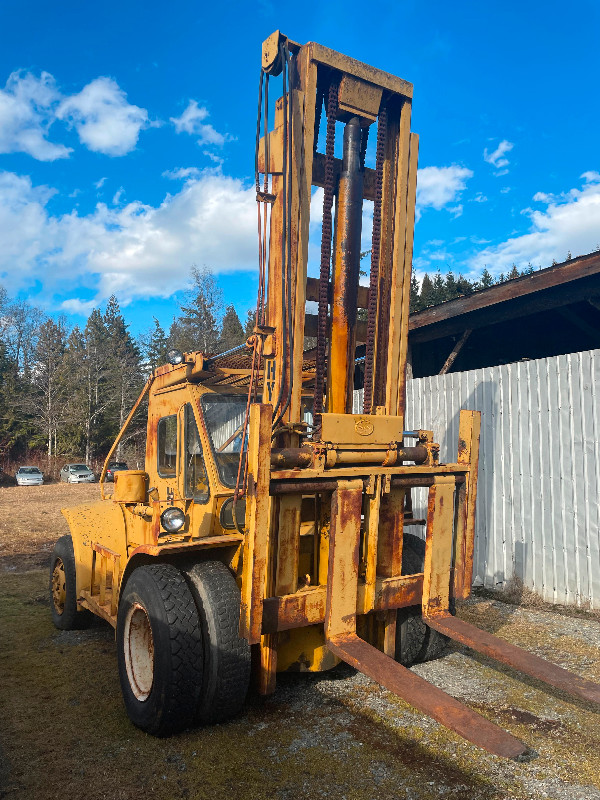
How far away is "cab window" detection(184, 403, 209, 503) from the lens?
15.1 ft

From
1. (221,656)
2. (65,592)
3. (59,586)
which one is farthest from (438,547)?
(59,586)

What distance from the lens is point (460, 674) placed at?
504 cm

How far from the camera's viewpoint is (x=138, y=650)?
439cm

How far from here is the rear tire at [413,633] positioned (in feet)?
15.9

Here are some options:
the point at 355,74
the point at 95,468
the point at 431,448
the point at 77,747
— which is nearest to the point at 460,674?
the point at 431,448

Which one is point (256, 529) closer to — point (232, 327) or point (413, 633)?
point (413, 633)

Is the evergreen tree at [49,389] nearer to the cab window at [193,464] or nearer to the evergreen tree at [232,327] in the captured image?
the evergreen tree at [232,327]

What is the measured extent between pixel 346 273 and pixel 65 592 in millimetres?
4679

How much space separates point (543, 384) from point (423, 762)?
5555 mm

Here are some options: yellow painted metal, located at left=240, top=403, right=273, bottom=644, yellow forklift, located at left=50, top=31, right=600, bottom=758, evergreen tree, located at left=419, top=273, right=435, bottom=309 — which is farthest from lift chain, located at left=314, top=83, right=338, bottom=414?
evergreen tree, located at left=419, top=273, right=435, bottom=309

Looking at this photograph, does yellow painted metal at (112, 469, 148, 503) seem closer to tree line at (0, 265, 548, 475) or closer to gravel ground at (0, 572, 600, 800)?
gravel ground at (0, 572, 600, 800)

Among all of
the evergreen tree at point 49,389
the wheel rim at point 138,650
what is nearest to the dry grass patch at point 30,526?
the wheel rim at point 138,650

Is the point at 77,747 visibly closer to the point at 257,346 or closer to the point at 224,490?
the point at 224,490

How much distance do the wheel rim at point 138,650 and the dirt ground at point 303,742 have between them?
27cm
